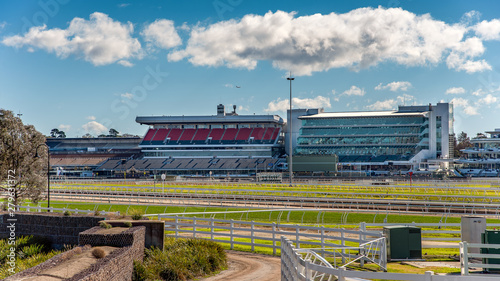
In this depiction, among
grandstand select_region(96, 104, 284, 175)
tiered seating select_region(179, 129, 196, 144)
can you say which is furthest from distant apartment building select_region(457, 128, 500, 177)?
tiered seating select_region(179, 129, 196, 144)

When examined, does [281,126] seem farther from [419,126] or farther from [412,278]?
[412,278]

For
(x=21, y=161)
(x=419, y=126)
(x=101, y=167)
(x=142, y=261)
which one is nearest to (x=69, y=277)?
(x=142, y=261)

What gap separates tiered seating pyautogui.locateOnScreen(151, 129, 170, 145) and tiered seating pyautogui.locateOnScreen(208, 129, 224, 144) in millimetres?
13639

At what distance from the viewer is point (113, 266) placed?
14023 millimetres

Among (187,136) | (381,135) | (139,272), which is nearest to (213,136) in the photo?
(187,136)

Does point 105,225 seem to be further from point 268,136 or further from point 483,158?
point 268,136

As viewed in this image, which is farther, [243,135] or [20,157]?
[243,135]

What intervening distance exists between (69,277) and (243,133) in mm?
139351

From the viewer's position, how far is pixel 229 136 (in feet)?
495

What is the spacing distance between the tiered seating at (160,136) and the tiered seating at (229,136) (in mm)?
17709

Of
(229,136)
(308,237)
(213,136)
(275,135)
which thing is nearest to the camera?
(308,237)

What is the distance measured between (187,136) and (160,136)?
8.30 metres

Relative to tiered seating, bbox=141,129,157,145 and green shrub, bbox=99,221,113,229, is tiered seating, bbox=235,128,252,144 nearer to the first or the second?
tiered seating, bbox=141,129,157,145

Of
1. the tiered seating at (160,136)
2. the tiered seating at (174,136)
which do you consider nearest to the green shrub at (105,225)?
the tiered seating at (174,136)
